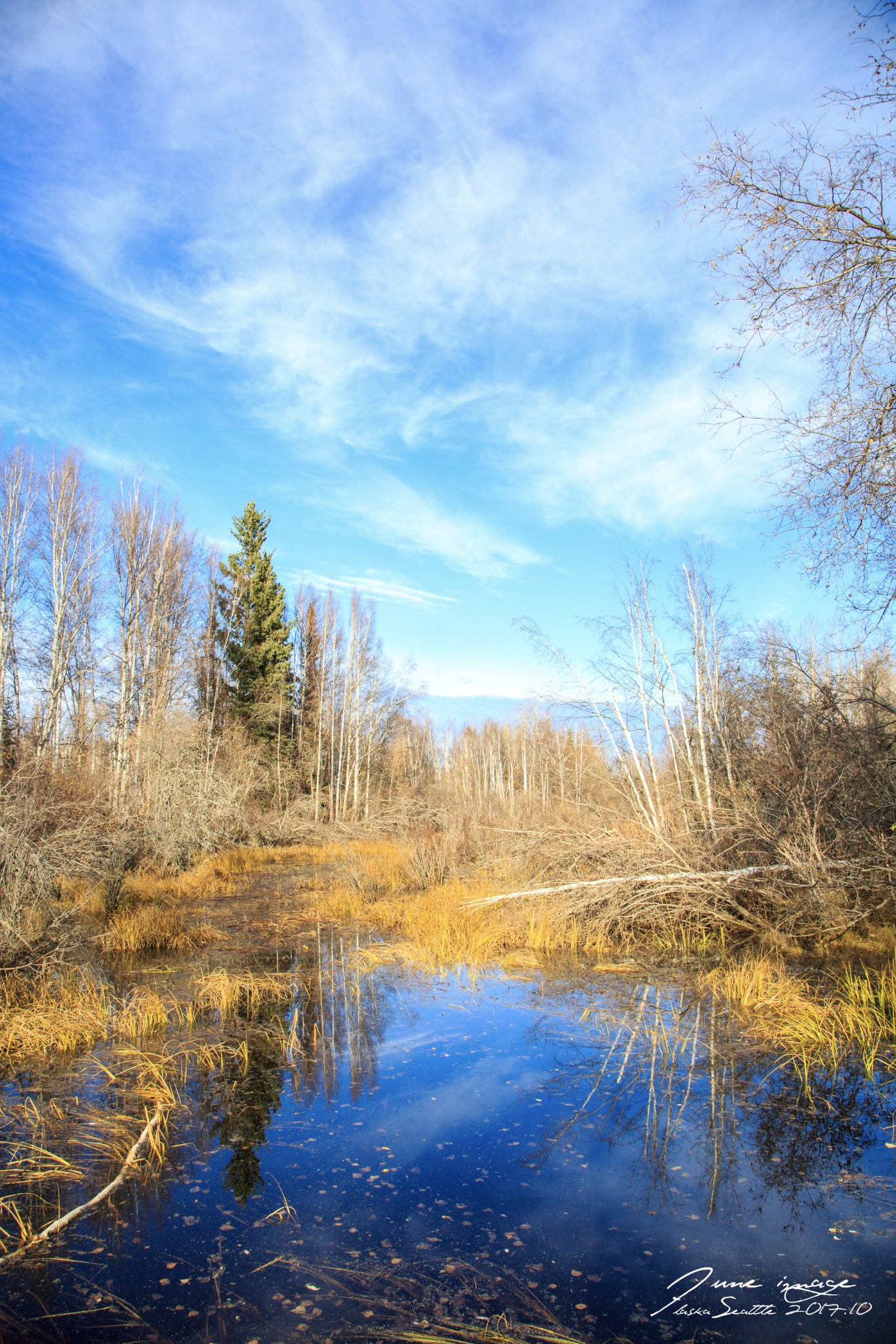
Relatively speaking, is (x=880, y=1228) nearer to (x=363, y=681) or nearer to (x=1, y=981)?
(x=1, y=981)

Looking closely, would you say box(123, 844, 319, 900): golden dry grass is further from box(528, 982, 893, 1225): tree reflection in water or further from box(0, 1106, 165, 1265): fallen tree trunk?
box(528, 982, 893, 1225): tree reflection in water

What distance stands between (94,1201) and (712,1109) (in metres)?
3.99

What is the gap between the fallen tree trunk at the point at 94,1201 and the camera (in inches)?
143

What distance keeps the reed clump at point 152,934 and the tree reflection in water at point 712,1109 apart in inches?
246

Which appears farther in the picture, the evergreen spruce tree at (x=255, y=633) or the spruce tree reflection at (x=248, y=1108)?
the evergreen spruce tree at (x=255, y=633)

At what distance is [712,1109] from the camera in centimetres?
516

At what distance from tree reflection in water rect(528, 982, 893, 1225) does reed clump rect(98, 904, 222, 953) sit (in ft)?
20.5

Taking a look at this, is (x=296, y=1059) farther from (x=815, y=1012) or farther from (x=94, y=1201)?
(x=815, y=1012)

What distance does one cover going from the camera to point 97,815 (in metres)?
11.1

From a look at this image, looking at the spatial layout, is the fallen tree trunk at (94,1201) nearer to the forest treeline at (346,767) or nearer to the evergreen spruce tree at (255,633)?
the forest treeline at (346,767)

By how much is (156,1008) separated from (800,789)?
784 cm

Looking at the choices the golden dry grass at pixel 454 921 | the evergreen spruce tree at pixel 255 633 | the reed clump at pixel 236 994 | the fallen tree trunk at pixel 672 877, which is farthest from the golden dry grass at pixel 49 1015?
the evergreen spruce tree at pixel 255 633

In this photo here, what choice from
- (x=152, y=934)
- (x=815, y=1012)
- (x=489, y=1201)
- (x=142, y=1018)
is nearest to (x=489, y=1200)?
(x=489, y=1201)

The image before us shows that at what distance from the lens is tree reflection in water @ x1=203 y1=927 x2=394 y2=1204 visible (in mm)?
4961
